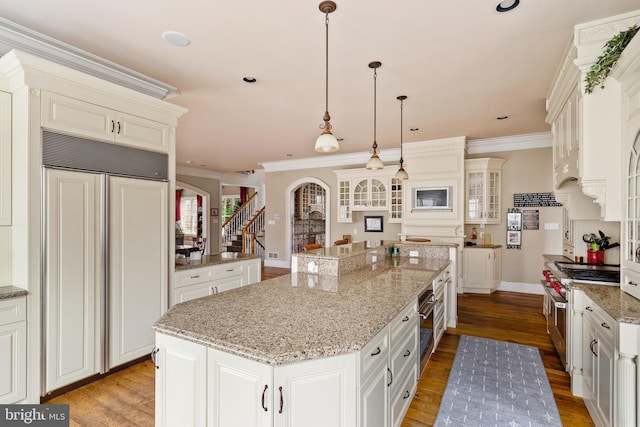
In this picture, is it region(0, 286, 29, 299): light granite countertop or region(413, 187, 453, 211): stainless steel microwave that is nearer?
region(0, 286, 29, 299): light granite countertop

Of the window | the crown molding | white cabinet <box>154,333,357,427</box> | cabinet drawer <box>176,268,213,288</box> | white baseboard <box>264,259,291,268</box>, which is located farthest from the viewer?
the window

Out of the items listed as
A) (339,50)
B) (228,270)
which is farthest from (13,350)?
(339,50)

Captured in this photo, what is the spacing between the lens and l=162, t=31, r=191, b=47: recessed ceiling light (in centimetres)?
245

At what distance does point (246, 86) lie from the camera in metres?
3.47

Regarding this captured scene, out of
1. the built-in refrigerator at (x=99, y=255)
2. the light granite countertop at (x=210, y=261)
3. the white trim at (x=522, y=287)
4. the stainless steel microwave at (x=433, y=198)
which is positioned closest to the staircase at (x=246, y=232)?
the stainless steel microwave at (x=433, y=198)

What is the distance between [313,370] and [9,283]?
2459 millimetres

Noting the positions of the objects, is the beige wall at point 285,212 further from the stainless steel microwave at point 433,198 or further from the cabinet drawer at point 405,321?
the cabinet drawer at point 405,321

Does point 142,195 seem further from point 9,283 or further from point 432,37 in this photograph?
point 432,37

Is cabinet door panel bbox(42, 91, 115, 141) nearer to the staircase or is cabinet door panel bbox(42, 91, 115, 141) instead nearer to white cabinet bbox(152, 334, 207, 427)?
Result: white cabinet bbox(152, 334, 207, 427)

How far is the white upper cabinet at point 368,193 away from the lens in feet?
22.0

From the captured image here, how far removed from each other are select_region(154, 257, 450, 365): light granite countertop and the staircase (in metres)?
6.56

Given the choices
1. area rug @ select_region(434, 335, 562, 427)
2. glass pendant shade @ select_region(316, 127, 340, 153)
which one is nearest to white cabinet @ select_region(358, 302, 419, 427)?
area rug @ select_region(434, 335, 562, 427)

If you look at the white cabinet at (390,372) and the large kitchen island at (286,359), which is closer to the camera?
the large kitchen island at (286,359)

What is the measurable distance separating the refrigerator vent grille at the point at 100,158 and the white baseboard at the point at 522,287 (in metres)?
5.86
